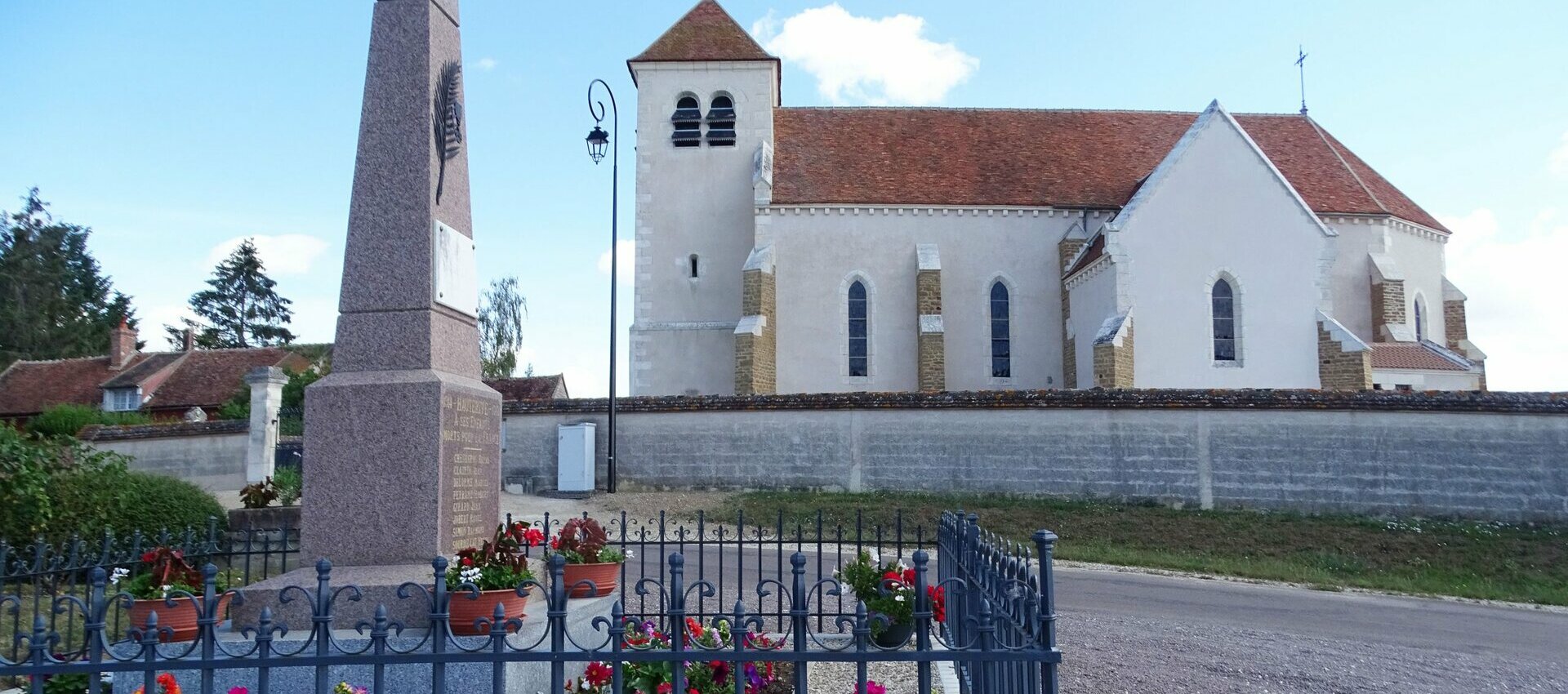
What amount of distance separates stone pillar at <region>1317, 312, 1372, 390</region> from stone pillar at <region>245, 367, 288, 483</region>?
881 inches

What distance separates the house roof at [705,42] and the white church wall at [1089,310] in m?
10.0

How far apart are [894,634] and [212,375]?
138 feet

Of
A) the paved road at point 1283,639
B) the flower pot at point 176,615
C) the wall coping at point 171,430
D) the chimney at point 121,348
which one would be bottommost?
the paved road at point 1283,639

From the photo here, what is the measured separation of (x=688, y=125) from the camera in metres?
29.6

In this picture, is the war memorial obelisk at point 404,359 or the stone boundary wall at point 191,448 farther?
the stone boundary wall at point 191,448

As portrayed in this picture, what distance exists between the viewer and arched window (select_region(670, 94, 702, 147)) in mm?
29516

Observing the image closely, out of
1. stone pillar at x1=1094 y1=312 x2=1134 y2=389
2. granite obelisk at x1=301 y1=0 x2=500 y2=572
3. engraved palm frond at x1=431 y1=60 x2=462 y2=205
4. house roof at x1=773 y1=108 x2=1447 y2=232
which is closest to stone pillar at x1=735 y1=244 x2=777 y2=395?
house roof at x1=773 y1=108 x2=1447 y2=232

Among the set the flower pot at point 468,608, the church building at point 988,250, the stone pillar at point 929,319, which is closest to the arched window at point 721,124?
the church building at point 988,250

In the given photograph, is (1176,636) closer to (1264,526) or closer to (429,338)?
(429,338)

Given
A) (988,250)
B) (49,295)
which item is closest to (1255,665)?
(988,250)

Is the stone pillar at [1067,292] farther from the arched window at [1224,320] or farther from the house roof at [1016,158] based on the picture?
the arched window at [1224,320]

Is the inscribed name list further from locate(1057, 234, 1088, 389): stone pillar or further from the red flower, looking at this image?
locate(1057, 234, 1088, 389): stone pillar

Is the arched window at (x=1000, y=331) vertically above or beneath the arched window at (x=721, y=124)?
beneath

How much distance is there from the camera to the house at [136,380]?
41.2m
